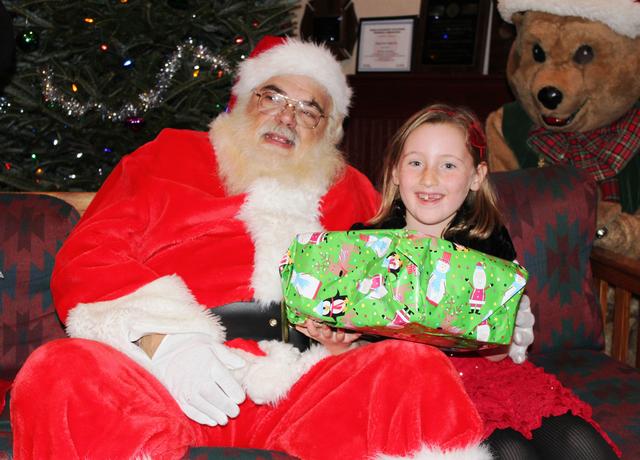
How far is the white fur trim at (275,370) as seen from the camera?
5.78ft

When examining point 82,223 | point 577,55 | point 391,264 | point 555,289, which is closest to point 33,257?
point 82,223

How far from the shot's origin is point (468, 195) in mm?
2086

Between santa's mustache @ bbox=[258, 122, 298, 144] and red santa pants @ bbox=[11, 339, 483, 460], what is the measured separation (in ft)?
2.57

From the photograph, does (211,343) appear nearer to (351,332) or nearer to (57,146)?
(351,332)

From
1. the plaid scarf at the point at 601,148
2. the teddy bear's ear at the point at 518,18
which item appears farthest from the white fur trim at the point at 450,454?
the teddy bear's ear at the point at 518,18

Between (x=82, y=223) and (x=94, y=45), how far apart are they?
4.28ft

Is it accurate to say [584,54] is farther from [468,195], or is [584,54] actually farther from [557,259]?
[468,195]

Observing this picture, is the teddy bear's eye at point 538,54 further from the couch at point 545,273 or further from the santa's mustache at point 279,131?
the santa's mustache at point 279,131

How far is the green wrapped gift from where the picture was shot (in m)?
1.52

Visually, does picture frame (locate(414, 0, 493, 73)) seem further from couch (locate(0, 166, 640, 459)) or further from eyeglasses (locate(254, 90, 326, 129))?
eyeglasses (locate(254, 90, 326, 129))

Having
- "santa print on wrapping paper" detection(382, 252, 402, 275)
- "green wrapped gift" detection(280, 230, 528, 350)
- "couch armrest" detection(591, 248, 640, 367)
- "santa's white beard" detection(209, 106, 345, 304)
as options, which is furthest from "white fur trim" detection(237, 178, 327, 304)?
"couch armrest" detection(591, 248, 640, 367)

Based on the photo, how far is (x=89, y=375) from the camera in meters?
1.54

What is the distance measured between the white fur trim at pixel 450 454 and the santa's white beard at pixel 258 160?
97 centimetres

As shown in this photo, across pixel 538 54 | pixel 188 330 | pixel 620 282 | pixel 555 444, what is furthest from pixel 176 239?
pixel 538 54
